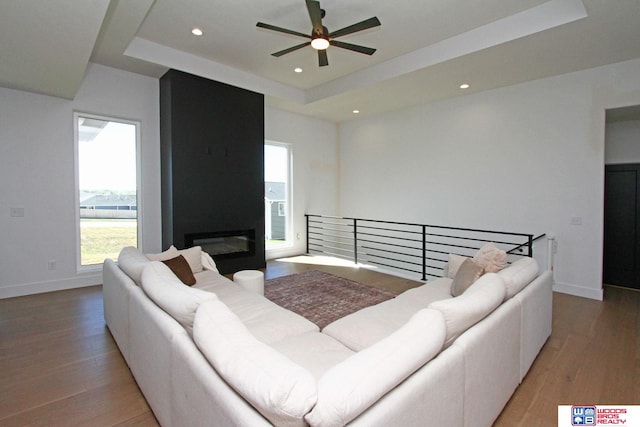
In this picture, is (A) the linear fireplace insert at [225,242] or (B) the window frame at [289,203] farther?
(B) the window frame at [289,203]

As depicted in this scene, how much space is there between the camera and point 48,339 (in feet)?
9.52

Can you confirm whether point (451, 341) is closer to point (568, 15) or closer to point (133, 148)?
point (568, 15)

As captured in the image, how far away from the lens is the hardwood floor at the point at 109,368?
6.50 feet

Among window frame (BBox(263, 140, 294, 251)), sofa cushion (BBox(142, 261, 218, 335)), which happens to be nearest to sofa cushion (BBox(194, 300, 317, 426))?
sofa cushion (BBox(142, 261, 218, 335))

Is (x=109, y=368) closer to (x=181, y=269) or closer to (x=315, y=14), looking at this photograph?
(x=181, y=269)

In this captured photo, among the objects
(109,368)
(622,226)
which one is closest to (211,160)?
(109,368)

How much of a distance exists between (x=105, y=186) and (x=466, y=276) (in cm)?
508

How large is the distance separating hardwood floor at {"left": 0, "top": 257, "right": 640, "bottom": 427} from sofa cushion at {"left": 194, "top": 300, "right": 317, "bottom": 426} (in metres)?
1.04

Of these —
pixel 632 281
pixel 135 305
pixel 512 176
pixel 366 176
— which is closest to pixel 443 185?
pixel 512 176

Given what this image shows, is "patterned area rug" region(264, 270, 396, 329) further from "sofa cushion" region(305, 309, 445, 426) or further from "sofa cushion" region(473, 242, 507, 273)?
"sofa cushion" region(305, 309, 445, 426)

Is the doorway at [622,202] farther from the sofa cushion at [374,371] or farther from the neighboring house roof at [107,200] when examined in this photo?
the neighboring house roof at [107,200]

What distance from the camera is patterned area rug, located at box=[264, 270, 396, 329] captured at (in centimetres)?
357

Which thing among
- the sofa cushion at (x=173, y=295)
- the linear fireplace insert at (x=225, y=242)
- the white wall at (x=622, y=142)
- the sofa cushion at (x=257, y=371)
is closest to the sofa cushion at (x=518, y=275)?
the sofa cushion at (x=257, y=371)

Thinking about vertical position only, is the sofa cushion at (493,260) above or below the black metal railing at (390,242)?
above
